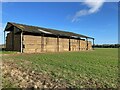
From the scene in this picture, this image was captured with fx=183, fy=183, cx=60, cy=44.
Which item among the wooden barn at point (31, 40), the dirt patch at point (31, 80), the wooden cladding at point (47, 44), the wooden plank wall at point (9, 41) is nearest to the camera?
the dirt patch at point (31, 80)

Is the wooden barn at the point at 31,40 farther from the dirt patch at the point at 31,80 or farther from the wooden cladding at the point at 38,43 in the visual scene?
the dirt patch at the point at 31,80

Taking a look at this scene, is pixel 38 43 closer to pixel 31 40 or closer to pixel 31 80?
pixel 31 40

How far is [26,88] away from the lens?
6.30 m

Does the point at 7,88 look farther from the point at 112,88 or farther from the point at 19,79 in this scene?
the point at 112,88

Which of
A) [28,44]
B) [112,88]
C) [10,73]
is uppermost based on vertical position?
[28,44]

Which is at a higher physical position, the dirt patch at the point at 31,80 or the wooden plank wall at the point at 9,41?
the wooden plank wall at the point at 9,41

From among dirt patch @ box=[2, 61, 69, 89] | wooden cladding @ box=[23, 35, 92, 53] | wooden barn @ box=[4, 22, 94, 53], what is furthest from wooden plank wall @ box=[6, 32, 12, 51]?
dirt patch @ box=[2, 61, 69, 89]

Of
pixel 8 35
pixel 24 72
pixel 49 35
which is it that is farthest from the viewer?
pixel 49 35

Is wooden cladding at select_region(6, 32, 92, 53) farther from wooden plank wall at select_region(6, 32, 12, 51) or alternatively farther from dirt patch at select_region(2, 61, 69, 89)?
dirt patch at select_region(2, 61, 69, 89)

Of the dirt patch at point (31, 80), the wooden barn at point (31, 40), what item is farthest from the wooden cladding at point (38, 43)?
the dirt patch at point (31, 80)

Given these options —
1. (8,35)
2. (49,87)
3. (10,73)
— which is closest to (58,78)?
(49,87)

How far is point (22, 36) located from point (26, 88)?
1616 cm

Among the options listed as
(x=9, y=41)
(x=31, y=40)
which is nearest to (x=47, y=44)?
(x=31, y=40)

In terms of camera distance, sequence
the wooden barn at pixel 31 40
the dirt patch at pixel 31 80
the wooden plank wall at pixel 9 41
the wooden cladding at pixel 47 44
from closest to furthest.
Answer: the dirt patch at pixel 31 80 < the wooden barn at pixel 31 40 < the wooden cladding at pixel 47 44 < the wooden plank wall at pixel 9 41
